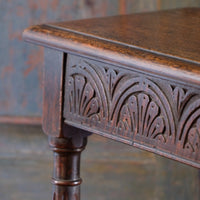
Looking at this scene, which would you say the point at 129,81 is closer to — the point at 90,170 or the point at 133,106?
the point at 133,106

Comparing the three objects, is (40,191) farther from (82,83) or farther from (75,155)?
(82,83)

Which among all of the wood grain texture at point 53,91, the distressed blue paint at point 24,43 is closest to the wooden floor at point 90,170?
the distressed blue paint at point 24,43

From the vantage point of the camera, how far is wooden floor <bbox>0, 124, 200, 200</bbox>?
7.47 feet

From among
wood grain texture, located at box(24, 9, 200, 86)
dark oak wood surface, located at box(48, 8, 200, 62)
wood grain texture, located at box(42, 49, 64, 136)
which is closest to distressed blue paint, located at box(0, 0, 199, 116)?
dark oak wood surface, located at box(48, 8, 200, 62)

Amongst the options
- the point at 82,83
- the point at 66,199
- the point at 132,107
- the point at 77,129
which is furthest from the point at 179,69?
the point at 66,199

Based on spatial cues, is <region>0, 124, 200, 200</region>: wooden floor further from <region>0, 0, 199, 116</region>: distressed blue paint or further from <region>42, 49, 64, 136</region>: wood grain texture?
<region>42, 49, 64, 136</region>: wood grain texture

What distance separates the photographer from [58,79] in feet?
3.69

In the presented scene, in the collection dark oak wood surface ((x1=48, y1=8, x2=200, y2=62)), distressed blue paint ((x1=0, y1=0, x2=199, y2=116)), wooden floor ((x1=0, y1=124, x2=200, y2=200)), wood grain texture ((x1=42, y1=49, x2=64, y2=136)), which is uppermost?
dark oak wood surface ((x1=48, y1=8, x2=200, y2=62))

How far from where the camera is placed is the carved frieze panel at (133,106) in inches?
36.1

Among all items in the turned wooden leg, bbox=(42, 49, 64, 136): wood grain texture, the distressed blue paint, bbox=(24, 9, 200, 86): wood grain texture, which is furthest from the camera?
the distressed blue paint

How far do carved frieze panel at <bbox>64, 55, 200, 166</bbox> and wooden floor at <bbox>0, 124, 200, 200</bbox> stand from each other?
1.17m

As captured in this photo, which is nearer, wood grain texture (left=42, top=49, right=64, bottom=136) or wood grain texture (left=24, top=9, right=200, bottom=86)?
wood grain texture (left=24, top=9, right=200, bottom=86)

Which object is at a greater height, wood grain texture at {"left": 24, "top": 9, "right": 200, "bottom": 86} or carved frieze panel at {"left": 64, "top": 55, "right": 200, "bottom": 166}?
wood grain texture at {"left": 24, "top": 9, "right": 200, "bottom": 86}

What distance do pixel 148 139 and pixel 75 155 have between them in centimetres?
32
